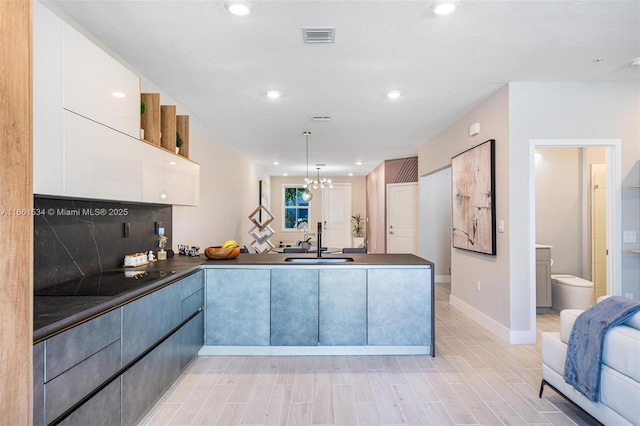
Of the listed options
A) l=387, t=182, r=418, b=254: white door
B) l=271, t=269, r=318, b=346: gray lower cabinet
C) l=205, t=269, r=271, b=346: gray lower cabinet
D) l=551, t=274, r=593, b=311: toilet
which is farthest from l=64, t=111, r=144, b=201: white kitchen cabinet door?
l=387, t=182, r=418, b=254: white door

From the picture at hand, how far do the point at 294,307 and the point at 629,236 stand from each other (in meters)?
3.47

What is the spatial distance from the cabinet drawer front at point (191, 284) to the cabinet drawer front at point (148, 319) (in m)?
0.10

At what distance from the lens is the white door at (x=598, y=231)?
4.95m

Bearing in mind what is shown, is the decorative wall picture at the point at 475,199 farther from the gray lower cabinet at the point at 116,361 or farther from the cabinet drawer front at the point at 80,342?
the cabinet drawer front at the point at 80,342

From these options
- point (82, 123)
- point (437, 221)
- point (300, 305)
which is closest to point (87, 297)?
point (82, 123)

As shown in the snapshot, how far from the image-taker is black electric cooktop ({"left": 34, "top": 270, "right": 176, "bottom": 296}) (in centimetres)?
197

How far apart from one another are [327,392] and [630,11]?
332 cm

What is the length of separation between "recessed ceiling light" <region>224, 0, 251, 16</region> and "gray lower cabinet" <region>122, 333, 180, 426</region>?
7.38 ft

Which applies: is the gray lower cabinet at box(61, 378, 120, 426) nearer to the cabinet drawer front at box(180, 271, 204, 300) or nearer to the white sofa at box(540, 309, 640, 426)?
the cabinet drawer front at box(180, 271, 204, 300)

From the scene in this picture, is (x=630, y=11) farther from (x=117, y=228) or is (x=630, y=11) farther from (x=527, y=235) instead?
(x=117, y=228)

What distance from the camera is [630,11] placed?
7.52 ft

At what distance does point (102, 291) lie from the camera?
2.00 m

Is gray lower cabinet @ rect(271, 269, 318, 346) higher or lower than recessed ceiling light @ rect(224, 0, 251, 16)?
lower

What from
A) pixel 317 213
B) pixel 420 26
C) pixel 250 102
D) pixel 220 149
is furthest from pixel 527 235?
pixel 317 213
